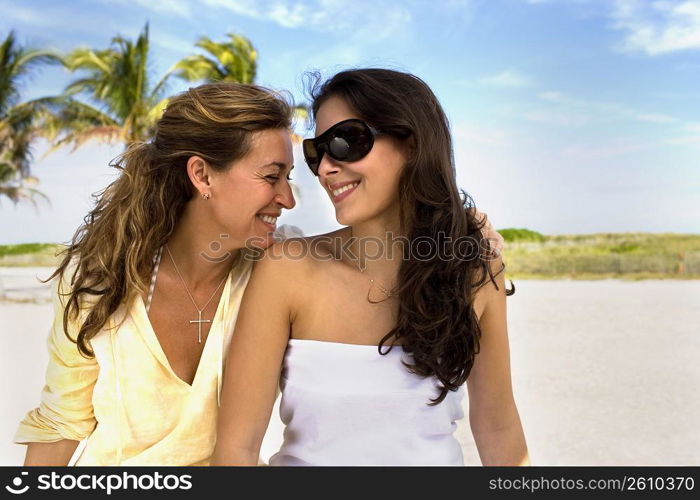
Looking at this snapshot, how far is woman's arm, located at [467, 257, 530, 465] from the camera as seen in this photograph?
271cm

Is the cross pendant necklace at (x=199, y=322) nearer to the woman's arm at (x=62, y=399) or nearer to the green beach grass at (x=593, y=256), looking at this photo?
the woman's arm at (x=62, y=399)

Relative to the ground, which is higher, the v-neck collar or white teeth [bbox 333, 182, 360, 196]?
white teeth [bbox 333, 182, 360, 196]

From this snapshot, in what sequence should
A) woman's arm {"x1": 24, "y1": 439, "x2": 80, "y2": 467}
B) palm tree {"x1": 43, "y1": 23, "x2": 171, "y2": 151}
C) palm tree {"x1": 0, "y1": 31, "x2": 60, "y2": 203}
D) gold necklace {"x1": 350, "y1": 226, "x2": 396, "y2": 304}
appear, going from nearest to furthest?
gold necklace {"x1": 350, "y1": 226, "x2": 396, "y2": 304} < woman's arm {"x1": 24, "y1": 439, "x2": 80, "y2": 467} < palm tree {"x1": 43, "y1": 23, "x2": 171, "y2": 151} < palm tree {"x1": 0, "y1": 31, "x2": 60, "y2": 203}

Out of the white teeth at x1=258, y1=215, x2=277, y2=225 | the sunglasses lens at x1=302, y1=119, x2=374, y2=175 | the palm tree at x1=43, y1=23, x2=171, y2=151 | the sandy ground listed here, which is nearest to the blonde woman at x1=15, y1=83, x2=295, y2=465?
the white teeth at x1=258, y1=215, x2=277, y2=225

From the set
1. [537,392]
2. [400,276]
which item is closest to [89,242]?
[400,276]

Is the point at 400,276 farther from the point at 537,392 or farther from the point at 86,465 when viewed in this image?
the point at 537,392

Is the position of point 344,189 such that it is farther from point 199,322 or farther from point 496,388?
point 496,388

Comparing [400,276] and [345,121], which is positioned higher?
[345,121]

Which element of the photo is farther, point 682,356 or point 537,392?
point 682,356

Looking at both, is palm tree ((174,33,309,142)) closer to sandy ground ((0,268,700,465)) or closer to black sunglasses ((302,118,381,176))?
sandy ground ((0,268,700,465))

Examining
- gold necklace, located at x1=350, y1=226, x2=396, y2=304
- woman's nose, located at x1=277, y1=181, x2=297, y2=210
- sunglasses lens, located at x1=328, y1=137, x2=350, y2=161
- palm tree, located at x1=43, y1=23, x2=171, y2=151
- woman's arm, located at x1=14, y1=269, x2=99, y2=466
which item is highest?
palm tree, located at x1=43, y1=23, x2=171, y2=151

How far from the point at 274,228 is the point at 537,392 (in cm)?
1151

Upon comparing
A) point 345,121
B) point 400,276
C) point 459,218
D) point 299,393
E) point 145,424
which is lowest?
point 145,424
